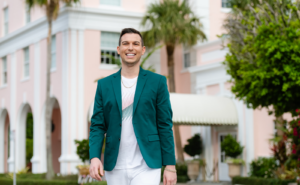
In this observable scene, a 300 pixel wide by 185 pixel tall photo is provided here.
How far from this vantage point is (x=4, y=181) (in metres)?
20.2

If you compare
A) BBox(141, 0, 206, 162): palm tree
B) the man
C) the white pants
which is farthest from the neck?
BBox(141, 0, 206, 162): palm tree

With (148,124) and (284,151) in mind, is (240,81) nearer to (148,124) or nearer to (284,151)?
(284,151)

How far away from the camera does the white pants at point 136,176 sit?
338 cm

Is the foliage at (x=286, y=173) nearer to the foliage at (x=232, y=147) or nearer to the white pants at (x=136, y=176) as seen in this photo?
the foliage at (x=232, y=147)

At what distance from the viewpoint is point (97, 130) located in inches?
138

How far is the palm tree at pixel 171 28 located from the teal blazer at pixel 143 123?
18374 mm

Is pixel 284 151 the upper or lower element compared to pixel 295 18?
lower

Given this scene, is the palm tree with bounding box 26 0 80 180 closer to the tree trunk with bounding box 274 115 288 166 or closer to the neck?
the tree trunk with bounding box 274 115 288 166

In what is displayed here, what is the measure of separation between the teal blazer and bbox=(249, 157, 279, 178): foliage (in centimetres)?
1545

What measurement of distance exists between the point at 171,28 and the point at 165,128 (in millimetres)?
18560

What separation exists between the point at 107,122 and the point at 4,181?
58.7ft

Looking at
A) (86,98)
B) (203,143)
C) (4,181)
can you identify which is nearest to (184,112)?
(203,143)

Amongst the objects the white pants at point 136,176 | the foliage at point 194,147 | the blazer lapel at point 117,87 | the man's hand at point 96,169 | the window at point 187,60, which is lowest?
the foliage at point 194,147

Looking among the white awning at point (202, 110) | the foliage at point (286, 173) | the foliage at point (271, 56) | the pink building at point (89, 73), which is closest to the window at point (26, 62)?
the pink building at point (89, 73)
